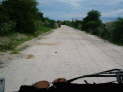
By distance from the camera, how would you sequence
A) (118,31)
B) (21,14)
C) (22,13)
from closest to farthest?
(118,31) < (21,14) < (22,13)

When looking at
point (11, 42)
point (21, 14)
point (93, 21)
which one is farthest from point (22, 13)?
point (93, 21)

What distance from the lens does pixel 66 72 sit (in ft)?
28.2

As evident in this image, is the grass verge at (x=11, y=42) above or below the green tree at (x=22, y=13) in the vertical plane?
below

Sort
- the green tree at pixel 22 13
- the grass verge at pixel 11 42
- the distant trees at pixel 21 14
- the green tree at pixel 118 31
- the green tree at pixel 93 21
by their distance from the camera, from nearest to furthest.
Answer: the grass verge at pixel 11 42 → the green tree at pixel 118 31 → the distant trees at pixel 21 14 → the green tree at pixel 22 13 → the green tree at pixel 93 21

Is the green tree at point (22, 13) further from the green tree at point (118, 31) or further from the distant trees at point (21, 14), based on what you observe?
the green tree at point (118, 31)

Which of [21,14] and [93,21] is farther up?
[21,14]

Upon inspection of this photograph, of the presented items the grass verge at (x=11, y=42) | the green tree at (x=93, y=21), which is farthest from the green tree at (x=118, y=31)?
the green tree at (x=93, y=21)

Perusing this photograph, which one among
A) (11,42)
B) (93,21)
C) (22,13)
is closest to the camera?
(11,42)

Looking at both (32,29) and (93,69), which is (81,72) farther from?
(32,29)

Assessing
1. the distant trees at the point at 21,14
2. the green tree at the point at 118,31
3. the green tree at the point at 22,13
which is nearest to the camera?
the green tree at the point at 118,31

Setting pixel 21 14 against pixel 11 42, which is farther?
pixel 21 14

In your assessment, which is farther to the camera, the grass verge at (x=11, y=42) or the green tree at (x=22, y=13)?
the green tree at (x=22, y=13)

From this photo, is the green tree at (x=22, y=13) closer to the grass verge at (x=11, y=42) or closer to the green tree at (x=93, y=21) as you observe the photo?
the grass verge at (x=11, y=42)

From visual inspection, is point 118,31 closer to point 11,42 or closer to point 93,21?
point 11,42
